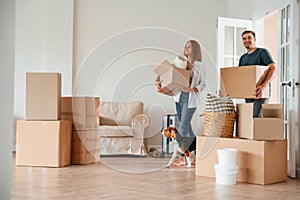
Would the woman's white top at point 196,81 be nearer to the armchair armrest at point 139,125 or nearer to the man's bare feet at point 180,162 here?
the man's bare feet at point 180,162

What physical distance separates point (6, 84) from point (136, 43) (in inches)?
213

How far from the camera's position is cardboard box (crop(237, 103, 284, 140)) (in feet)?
12.2

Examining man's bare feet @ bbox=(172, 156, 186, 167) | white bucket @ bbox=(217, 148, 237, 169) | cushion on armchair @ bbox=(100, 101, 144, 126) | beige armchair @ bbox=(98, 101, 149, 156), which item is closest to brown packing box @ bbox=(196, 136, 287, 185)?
white bucket @ bbox=(217, 148, 237, 169)

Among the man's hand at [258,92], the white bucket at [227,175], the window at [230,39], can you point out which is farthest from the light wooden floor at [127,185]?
the window at [230,39]

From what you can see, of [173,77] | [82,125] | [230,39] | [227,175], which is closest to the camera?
[227,175]

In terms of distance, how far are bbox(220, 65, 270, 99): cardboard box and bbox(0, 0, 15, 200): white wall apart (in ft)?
9.39

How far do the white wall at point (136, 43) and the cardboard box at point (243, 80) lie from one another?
2338 millimetres

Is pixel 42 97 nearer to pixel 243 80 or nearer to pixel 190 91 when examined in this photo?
pixel 190 91

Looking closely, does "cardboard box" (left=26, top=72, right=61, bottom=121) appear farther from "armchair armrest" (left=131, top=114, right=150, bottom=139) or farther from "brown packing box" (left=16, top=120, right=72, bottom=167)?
"armchair armrest" (left=131, top=114, right=150, bottom=139)

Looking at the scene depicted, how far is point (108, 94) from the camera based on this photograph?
6.64m

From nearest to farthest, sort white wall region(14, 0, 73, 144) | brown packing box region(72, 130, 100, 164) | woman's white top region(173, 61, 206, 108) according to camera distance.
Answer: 1. woman's white top region(173, 61, 206, 108)
2. brown packing box region(72, 130, 100, 164)
3. white wall region(14, 0, 73, 144)

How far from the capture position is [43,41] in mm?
6520

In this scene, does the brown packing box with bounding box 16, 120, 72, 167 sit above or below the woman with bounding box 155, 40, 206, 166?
below

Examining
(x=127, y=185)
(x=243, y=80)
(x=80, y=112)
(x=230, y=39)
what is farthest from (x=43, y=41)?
(x=127, y=185)
